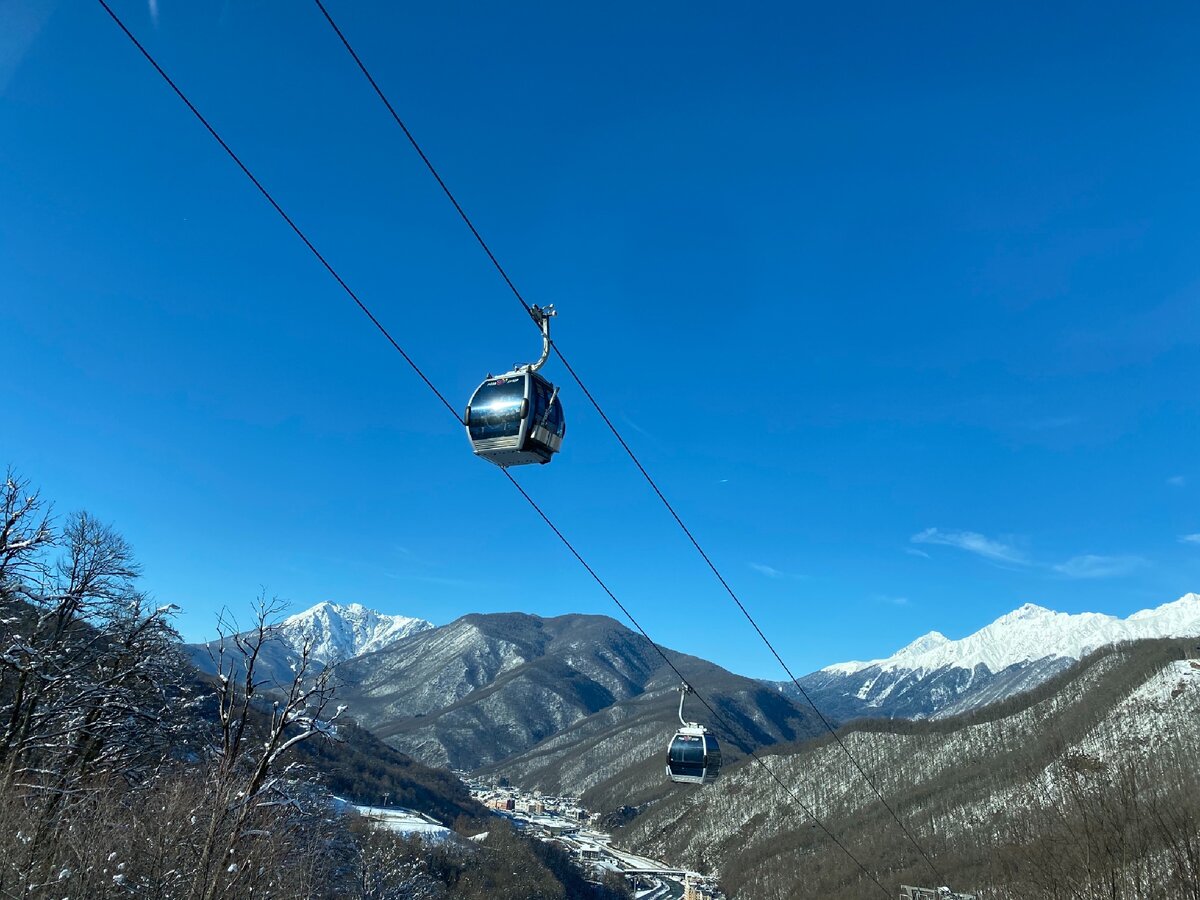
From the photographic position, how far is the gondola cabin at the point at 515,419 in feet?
42.8

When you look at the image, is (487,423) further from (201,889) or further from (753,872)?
(753,872)

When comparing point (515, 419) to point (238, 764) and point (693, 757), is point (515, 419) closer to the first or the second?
point (238, 764)

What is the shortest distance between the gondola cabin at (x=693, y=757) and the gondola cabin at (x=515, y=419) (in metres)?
19.8

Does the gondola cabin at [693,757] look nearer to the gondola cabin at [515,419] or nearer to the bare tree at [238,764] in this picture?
the bare tree at [238,764]

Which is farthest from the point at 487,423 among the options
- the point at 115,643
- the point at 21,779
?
the point at 115,643

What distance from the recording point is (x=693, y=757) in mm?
29328

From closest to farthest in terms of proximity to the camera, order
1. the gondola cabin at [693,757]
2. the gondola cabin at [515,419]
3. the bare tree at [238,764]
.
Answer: the gondola cabin at [515,419] → the bare tree at [238,764] → the gondola cabin at [693,757]

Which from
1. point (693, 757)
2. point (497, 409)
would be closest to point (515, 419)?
point (497, 409)

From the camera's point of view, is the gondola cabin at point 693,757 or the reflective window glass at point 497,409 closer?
the reflective window glass at point 497,409

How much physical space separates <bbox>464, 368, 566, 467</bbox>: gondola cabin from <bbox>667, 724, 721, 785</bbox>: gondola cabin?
1982cm

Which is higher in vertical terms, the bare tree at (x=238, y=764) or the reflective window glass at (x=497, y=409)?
the reflective window glass at (x=497, y=409)

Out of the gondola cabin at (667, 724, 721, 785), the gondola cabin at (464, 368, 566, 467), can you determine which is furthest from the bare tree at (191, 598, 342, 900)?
the gondola cabin at (667, 724, 721, 785)

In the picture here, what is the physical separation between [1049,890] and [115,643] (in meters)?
31.6

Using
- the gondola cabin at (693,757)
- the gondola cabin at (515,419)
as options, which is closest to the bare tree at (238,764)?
the gondola cabin at (515,419)
